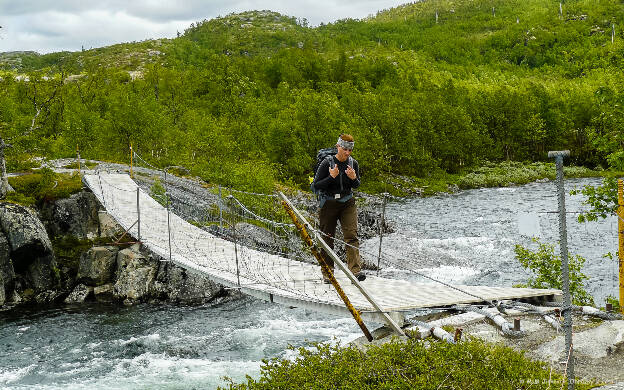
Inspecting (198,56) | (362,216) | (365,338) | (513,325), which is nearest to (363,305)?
(365,338)

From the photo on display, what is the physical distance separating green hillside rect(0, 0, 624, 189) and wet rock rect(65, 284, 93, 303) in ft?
17.4

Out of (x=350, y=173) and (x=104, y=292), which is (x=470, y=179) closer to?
(x=104, y=292)

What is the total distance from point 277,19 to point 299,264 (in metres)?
159

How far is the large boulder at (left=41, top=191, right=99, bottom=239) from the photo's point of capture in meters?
17.0

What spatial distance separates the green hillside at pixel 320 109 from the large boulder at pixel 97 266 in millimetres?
4483

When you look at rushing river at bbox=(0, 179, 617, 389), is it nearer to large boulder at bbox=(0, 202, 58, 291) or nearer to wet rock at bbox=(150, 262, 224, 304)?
wet rock at bbox=(150, 262, 224, 304)

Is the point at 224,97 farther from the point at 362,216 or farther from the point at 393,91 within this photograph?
the point at 362,216

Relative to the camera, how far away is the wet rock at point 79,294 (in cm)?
1484

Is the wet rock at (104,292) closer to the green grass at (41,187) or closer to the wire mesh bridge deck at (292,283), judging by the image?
the wire mesh bridge deck at (292,283)

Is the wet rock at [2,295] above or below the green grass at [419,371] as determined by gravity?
below

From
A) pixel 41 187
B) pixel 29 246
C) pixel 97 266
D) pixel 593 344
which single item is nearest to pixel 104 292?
pixel 97 266

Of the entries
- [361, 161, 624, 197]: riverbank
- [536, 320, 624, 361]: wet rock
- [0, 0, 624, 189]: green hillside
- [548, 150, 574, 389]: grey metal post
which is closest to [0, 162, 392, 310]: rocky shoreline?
[0, 0, 624, 189]: green hillside

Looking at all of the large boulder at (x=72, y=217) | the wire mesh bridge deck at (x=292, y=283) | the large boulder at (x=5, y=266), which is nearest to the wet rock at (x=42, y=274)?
the large boulder at (x=5, y=266)

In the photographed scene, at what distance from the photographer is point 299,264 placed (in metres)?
9.76
